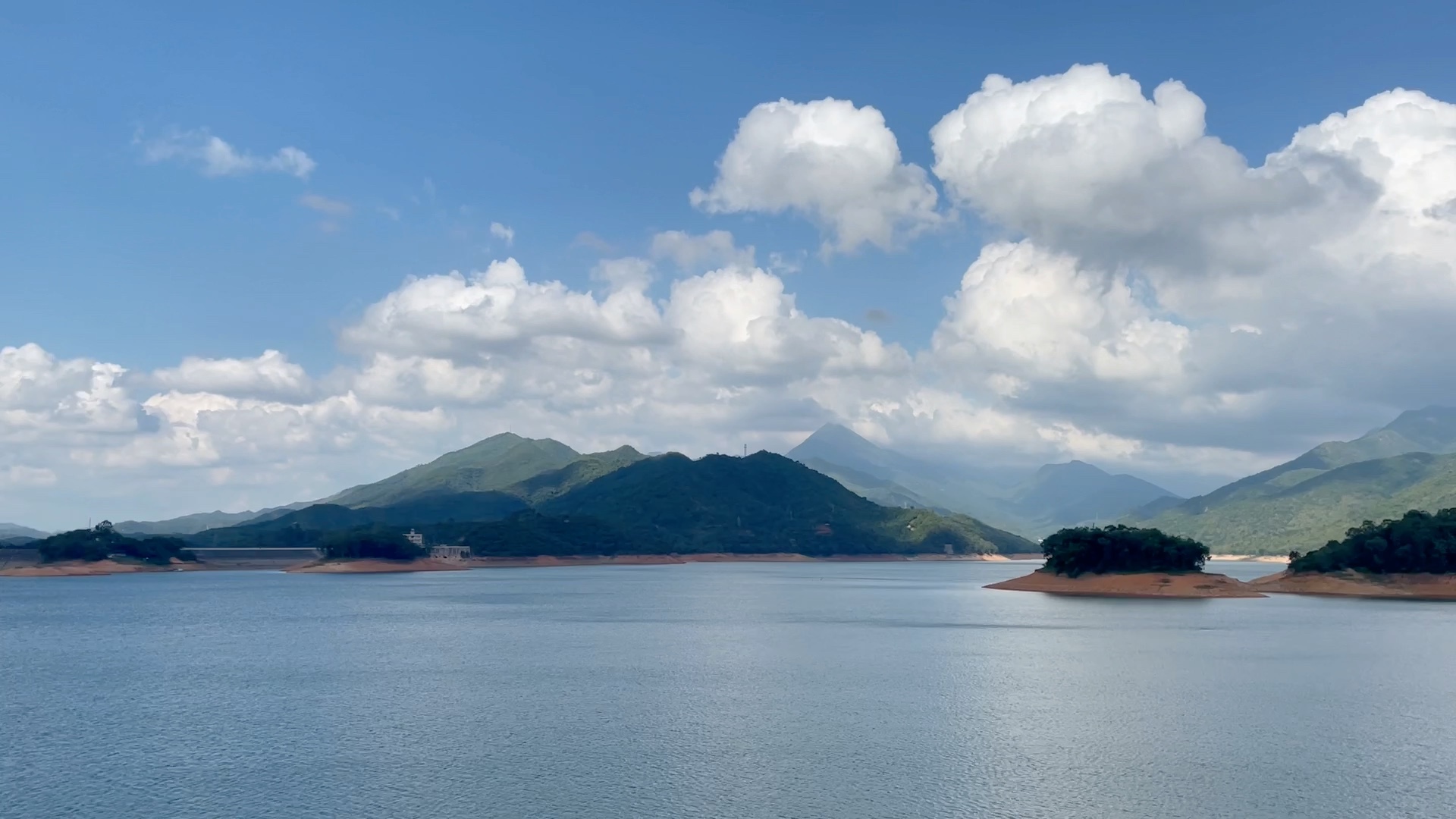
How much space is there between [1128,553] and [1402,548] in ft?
103

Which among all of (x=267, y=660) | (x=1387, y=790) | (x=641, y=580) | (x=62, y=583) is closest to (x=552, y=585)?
(x=641, y=580)

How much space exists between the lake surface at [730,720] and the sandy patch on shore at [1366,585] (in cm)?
4445

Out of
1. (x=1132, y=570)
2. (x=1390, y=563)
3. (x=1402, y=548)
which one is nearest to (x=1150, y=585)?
(x=1132, y=570)

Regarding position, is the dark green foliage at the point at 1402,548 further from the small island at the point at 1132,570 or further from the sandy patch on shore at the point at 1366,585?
the small island at the point at 1132,570

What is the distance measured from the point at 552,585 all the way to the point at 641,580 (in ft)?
73.8

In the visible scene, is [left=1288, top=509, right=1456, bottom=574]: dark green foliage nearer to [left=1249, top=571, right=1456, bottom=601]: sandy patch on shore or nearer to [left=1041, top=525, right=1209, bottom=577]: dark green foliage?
[left=1249, top=571, right=1456, bottom=601]: sandy patch on shore

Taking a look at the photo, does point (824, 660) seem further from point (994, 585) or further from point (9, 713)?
point (994, 585)

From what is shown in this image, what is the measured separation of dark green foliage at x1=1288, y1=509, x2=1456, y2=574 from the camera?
129375 mm

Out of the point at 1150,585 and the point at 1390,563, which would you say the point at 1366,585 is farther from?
the point at 1150,585

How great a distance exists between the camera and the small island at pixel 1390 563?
129625 mm

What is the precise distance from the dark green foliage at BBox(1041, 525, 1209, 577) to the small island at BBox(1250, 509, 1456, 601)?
35.9ft

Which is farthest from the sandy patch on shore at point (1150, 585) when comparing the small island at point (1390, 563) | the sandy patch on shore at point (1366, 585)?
the small island at point (1390, 563)

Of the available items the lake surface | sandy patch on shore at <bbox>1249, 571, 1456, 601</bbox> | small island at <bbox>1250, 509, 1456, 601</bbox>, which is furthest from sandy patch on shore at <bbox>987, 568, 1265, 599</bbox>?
the lake surface

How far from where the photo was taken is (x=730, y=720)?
45.5 meters
